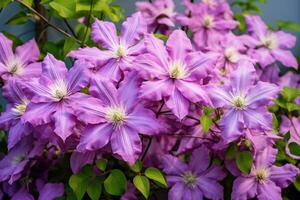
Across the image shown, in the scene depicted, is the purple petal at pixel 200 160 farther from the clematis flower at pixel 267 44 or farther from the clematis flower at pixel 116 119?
the clematis flower at pixel 267 44

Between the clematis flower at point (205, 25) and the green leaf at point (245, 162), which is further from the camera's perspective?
the clematis flower at point (205, 25)

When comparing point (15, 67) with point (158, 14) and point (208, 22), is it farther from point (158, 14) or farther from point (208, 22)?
point (208, 22)

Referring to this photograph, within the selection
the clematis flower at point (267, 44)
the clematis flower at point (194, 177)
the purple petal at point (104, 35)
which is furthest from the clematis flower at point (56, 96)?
the clematis flower at point (267, 44)

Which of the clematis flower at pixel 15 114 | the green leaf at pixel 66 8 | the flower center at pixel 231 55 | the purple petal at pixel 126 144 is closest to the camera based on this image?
the purple petal at pixel 126 144

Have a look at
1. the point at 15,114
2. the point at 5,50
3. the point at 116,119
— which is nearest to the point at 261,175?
the point at 116,119

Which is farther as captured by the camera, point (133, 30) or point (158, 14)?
point (158, 14)

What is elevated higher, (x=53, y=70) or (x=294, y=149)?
(x=53, y=70)
